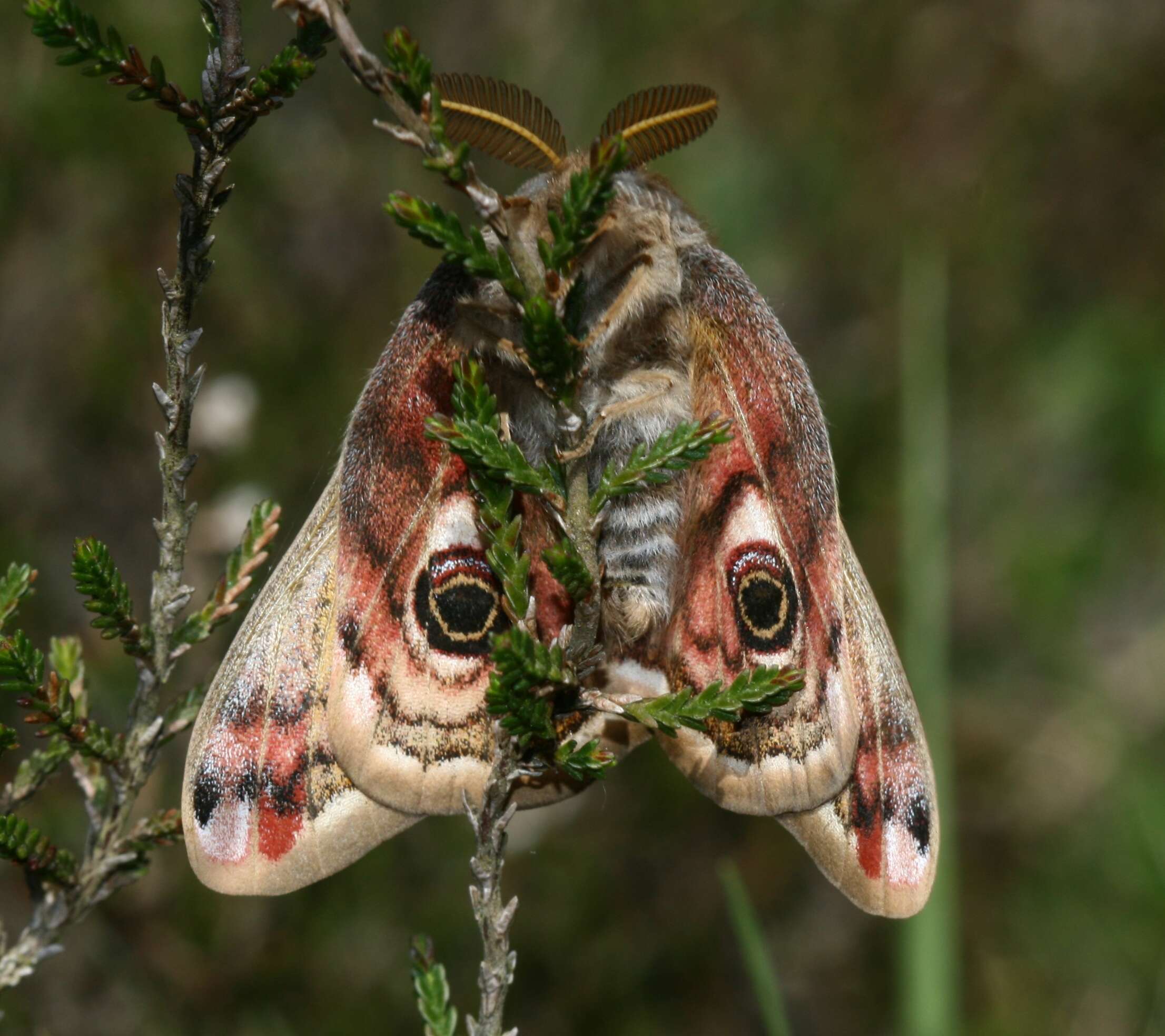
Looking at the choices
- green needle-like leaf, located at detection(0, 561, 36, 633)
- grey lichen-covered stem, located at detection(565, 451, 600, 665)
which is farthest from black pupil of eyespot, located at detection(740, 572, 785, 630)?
green needle-like leaf, located at detection(0, 561, 36, 633)

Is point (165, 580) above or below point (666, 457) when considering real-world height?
below

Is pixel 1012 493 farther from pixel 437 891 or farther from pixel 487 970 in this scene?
pixel 487 970

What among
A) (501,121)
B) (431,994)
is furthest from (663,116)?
(431,994)

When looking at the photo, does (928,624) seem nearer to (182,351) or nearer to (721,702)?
(721,702)

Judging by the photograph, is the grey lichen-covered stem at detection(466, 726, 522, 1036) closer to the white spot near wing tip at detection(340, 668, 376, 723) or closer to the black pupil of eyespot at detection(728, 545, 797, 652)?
the white spot near wing tip at detection(340, 668, 376, 723)

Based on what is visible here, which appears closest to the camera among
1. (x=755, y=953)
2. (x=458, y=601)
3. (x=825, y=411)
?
(x=458, y=601)

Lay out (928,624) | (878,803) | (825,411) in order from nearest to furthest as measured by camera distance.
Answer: (878,803), (928,624), (825,411)

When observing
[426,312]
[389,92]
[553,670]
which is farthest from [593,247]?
[553,670]
